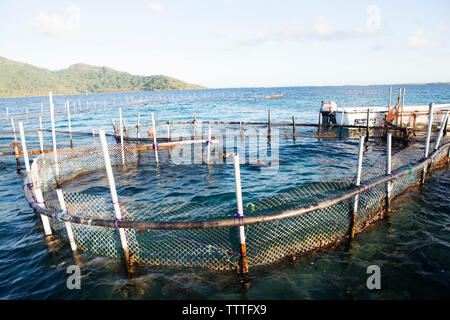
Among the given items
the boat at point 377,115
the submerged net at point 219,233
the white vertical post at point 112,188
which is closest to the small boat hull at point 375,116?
the boat at point 377,115

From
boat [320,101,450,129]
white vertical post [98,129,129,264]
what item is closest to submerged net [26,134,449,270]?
white vertical post [98,129,129,264]

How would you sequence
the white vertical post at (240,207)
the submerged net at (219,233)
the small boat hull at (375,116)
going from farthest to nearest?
the small boat hull at (375,116)
the submerged net at (219,233)
the white vertical post at (240,207)

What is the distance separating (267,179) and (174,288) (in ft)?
28.2

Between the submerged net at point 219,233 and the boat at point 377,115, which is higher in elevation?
the boat at point 377,115

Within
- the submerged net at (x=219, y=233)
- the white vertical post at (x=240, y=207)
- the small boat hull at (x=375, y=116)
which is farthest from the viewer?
the small boat hull at (x=375, y=116)

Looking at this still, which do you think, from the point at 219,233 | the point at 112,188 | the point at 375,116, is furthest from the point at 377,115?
the point at 112,188

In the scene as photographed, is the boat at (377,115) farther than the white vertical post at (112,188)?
Yes

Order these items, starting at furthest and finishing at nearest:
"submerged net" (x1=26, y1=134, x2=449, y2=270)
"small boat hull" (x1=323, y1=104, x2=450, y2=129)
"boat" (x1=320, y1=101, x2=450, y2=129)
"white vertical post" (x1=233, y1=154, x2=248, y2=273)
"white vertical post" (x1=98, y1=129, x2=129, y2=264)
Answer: "small boat hull" (x1=323, y1=104, x2=450, y2=129) < "boat" (x1=320, y1=101, x2=450, y2=129) < "submerged net" (x1=26, y1=134, x2=449, y2=270) < "white vertical post" (x1=98, y1=129, x2=129, y2=264) < "white vertical post" (x1=233, y1=154, x2=248, y2=273)

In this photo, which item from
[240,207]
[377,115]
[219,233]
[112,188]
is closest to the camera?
[240,207]

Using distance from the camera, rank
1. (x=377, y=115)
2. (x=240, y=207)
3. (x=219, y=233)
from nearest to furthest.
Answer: (x=240, y=207) < (x=219, y=233) < (x=377, y=115)

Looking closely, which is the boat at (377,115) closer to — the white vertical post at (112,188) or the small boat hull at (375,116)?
the small boat hull at (375,116)

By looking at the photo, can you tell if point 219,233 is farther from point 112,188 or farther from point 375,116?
point 375,116

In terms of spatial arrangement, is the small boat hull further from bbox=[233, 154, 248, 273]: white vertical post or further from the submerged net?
bbox=[233, 154, 248, 273]: white vertical post

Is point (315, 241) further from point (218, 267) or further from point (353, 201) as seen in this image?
point (218, 267)
